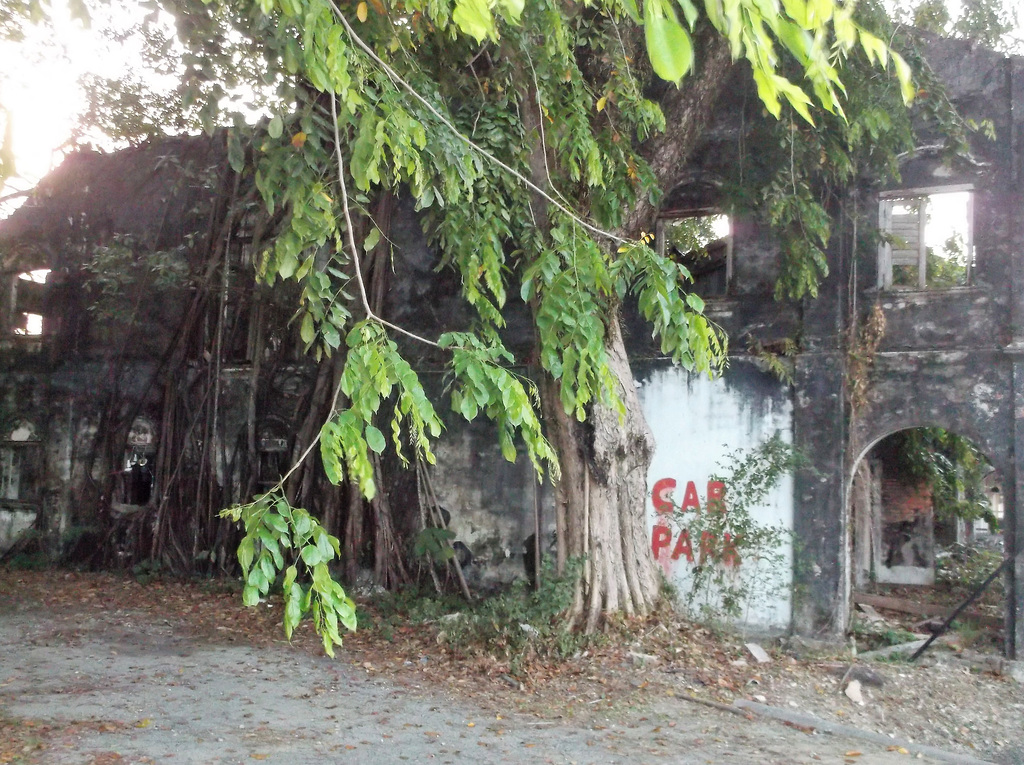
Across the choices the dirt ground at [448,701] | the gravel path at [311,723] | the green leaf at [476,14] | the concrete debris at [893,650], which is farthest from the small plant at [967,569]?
the green leaf at [476,14]

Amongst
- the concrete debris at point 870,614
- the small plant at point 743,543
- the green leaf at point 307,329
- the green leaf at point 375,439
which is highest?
the green leaf at point 307,329

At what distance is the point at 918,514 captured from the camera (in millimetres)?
12523

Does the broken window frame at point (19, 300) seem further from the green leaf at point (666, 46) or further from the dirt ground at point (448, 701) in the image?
the green leaf at point (666, 46)

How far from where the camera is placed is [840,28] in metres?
2.28

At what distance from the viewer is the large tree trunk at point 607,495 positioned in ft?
24.1

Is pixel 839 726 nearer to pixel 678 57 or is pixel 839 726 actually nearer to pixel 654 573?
pixel 654 573

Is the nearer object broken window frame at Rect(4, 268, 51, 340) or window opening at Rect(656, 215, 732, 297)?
window opening at Rect(656, 215, 732, 297)

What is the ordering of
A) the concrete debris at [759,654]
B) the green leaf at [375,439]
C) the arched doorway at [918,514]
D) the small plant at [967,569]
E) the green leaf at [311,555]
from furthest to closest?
the arched doorway at [918,514] → the small plant at [967,569] → the concrete debris at [759,654] → the green leaf at [375,439] → the green leaf at [311,555]

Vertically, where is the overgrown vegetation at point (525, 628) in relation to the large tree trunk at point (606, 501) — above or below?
below

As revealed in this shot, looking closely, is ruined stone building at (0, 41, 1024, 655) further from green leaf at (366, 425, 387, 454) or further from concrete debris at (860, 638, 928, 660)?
green leaf at (366, 425, 387, 454)

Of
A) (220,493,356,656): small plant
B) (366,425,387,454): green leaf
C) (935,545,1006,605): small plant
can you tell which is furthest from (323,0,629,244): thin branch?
(935,545,1006,605): small plant

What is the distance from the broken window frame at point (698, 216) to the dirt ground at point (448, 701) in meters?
3.79

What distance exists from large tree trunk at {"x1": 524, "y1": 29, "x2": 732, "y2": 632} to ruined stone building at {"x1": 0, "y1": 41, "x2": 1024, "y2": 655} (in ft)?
5.55

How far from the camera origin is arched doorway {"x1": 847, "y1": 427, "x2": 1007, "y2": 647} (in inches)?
468
